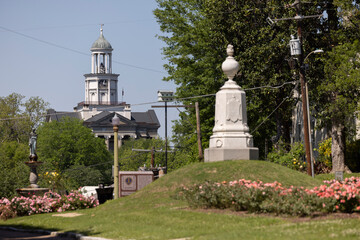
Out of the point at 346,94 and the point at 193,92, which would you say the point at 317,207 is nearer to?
the point at 346,94

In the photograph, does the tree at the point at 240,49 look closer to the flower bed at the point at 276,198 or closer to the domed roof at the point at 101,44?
the flower bed at the point at 276,198

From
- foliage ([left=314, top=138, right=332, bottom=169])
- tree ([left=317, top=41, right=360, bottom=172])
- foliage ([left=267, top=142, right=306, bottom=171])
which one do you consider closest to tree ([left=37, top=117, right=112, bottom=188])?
foliage ([left=314, top=138, right=332, bottom=169])

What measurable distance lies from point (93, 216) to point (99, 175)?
81.0 meters

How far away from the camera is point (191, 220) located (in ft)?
61.1

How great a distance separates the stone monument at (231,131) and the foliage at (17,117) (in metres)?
85.6

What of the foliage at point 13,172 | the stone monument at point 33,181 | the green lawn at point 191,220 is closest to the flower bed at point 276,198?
the green lawn at point 191,220

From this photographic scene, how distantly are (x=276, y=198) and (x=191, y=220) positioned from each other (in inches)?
95.2

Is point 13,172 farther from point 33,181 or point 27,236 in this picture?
point 27,236

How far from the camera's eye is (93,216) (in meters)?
23.0

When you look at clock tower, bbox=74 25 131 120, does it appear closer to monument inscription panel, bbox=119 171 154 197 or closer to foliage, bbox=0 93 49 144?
foliage, bbox=0 93 49 144

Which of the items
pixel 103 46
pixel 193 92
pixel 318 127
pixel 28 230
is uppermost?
pixel 103 46

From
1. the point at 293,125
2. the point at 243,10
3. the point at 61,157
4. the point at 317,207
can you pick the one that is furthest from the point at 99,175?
the point at 317,207

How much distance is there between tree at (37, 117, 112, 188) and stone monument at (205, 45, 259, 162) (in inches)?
2991

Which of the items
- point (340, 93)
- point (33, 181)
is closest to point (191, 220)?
point (33, 181)
